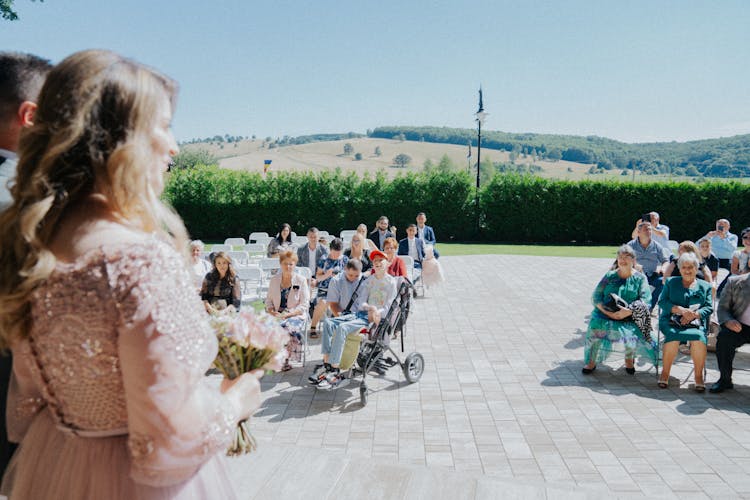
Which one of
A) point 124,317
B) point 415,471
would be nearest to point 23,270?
point 124,317

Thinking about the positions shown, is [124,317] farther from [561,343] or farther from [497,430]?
[561,343]

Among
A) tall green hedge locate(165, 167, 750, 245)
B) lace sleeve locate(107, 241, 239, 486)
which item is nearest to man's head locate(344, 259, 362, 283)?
lace sleeve locate(107, 241, 239, 486)

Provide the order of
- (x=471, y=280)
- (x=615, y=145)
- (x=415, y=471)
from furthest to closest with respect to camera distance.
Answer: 1. (x=615, y=145)
2. (x=471, y=280)
3. (x=415, y=471)

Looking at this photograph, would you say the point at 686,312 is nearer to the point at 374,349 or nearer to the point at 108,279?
the point at 374,349

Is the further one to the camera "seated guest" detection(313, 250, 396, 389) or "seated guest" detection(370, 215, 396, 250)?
"seated guest" detection(370, 215, 396, 250)

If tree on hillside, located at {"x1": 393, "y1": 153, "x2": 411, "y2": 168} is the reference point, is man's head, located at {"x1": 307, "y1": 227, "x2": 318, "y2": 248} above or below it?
below

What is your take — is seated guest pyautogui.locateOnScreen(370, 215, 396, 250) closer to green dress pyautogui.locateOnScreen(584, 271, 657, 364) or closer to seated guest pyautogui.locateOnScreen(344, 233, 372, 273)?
seated guest pyautogui.locateOnScreen(344, 233, 372, 273)

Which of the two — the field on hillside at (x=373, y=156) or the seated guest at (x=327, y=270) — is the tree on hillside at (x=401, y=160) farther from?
the seated guest at (x=327, y=270)

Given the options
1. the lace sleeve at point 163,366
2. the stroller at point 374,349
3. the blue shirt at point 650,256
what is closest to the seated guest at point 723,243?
the blue shirt at point 650,256

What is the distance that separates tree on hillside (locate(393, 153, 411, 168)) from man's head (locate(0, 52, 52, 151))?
9715cm

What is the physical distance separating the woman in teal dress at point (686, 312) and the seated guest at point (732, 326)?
0.53ft

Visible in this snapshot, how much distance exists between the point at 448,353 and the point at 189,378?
6435mm

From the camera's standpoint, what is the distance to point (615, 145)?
113m

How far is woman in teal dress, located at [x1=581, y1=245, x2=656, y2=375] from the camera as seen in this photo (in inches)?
249
